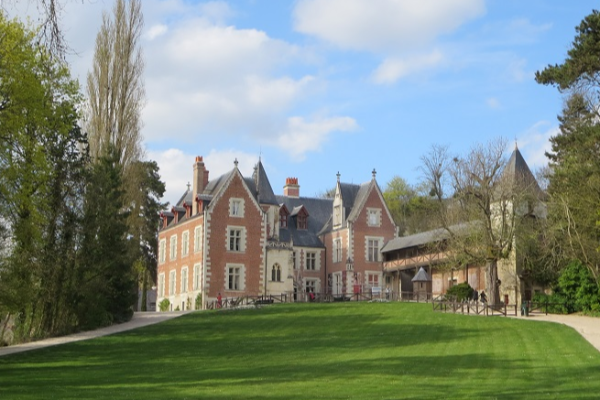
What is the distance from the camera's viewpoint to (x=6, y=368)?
69.1 feet

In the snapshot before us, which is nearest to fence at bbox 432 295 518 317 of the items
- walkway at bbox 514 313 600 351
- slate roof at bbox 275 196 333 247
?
walkway at bbox 514 313 600 351

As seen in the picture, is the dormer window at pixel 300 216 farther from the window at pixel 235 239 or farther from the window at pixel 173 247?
the window at pixel 173 247

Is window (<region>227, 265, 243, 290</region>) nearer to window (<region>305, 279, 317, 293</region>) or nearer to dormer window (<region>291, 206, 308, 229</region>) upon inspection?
window (<region>305, 279, 317, 293</region>)

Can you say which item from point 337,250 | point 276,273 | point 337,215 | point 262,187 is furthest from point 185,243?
point 337,215

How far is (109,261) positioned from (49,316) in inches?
133

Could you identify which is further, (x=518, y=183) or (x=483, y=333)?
(x=518, y=183)

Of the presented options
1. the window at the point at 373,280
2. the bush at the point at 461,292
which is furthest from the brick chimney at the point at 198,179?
the bush at the point at 461,292

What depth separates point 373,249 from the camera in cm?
5369

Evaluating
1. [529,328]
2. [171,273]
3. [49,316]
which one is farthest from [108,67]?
[529,328]

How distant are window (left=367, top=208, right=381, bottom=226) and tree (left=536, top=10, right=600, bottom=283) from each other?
54.6 ft

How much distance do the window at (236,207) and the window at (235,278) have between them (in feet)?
10.7

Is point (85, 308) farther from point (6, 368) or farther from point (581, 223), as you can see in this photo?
point (581, 223)

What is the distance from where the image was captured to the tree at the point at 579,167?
25.5 m

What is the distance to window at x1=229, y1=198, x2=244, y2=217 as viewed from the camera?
48.2 m
